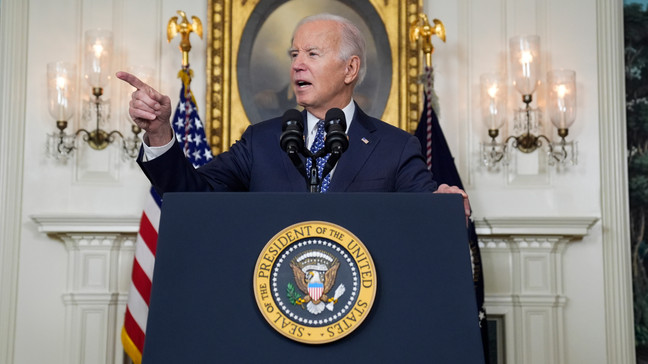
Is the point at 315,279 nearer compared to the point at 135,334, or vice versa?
the point at 315,279

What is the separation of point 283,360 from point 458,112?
3652 millimetres

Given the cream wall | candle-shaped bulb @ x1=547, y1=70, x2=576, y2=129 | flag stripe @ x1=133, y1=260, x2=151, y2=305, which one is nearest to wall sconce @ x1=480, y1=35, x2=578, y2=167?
candle-shaped bulb @ x1=547, y1=70, x2=576, y2=129

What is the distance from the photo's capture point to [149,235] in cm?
447

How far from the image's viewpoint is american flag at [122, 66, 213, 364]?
4391 millimetres

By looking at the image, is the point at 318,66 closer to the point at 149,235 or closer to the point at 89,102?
the point at 149,235

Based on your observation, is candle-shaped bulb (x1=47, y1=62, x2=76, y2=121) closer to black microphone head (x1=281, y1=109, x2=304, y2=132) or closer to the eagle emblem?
black microphone head (x1=281, y1=109, x2=304, y2=132)

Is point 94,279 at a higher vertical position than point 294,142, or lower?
lower

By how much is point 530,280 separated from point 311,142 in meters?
2.78

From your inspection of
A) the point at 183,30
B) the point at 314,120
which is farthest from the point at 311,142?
the point at 183,30

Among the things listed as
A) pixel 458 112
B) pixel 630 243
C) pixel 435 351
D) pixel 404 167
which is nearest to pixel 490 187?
pixel 458 112

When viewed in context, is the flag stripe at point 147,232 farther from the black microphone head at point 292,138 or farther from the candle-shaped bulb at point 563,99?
the black microphone head at point 292,138

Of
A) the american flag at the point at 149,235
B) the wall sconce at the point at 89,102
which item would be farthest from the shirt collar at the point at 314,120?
the wall sconce at the point at 89,102

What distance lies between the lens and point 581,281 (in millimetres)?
4773

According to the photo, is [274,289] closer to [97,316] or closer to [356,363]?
[356,363]
